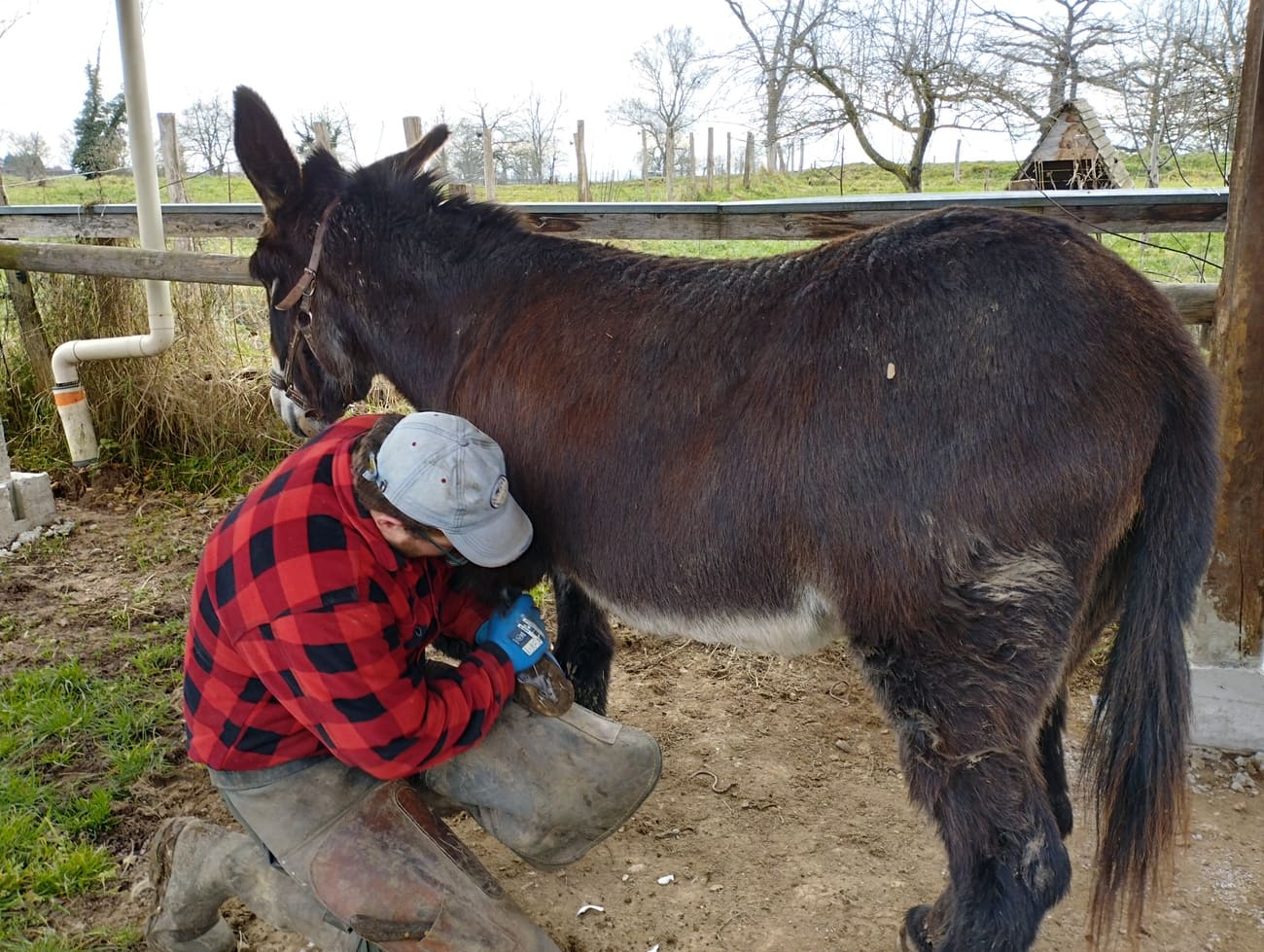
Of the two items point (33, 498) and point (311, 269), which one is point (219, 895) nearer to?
point (311, 269)

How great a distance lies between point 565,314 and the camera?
2297 mm

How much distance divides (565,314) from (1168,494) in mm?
1485

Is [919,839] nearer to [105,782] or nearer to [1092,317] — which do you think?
[1092,317]

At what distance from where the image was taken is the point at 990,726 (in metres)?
1.79

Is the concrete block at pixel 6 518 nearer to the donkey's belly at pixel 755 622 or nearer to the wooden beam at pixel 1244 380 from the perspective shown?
the donkey's belly at pixel 755 622

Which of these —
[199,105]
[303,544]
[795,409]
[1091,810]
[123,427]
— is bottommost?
[1091,810]

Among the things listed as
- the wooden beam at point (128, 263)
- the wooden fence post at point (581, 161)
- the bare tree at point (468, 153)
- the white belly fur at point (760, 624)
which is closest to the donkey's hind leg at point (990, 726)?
the white belly fur at point (760, 624)

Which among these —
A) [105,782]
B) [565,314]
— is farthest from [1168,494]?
[105,782]

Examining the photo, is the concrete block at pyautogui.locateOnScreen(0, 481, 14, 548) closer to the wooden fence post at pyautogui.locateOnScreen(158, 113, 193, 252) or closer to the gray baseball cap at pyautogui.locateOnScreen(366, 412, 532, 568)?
the gray baseball cap at pyautogui.locateOnScreen(366, 412, 532, 568)

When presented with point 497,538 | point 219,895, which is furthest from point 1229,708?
point 219,895

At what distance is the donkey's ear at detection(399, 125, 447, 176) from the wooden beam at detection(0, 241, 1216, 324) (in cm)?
192

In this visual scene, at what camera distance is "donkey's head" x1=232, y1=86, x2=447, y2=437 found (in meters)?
2.66

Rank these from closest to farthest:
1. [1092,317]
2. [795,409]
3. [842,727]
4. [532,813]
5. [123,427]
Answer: [1092,317]
[795,409]
[532,813]
[842,727]
[123,427]

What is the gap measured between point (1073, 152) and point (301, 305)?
32.9 feet
